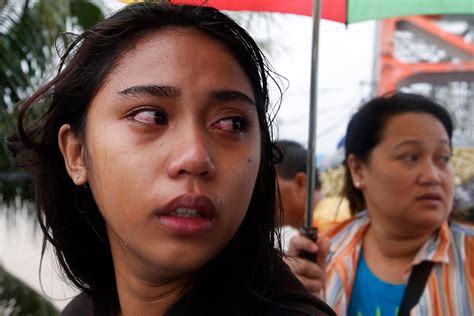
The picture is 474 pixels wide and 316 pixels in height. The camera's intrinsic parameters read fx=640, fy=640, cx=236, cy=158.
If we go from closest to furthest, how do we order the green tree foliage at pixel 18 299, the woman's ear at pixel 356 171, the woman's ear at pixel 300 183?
1. the woman's ear at pixel 356 171
2. the woman's ear at pixel 300 183
3. the green tree foliage at pixel 18 299

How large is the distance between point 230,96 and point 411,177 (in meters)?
1.40

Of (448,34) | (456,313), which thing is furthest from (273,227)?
(448,34)

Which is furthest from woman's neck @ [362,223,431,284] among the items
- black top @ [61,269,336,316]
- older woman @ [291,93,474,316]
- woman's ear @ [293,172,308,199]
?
black top @ [61,269,336,316]

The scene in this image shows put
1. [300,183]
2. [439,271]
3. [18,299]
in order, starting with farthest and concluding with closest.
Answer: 1. [18,299]
2. [300,183]
3. [439,271]

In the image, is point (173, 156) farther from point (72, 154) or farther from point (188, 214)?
point (72, 154)

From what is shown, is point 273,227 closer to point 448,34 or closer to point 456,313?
point 456,313

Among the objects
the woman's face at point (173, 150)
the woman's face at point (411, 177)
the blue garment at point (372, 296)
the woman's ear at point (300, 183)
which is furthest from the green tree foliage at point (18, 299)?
the woman's face at point (173, 150)

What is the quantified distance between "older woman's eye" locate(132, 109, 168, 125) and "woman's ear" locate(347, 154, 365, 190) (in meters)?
1.69

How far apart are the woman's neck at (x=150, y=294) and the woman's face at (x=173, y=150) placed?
0.04 m

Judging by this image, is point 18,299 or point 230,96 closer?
point 230,96

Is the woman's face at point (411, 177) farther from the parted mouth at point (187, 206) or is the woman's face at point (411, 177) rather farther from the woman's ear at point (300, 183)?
the parted mouth at point (187, 206)

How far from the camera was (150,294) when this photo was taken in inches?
51.0

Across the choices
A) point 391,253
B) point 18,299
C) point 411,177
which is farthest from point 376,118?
point 18,299

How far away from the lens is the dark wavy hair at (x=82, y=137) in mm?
1292
